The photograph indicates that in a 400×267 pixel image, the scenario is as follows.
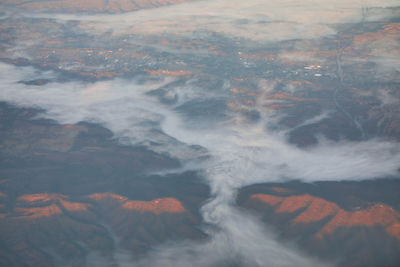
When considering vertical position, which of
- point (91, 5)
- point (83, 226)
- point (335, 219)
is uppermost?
point (91, 5)

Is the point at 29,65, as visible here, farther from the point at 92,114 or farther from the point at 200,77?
the point at 200,77

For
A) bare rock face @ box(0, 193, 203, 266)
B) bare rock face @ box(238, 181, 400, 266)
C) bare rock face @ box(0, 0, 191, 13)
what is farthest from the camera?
bare rock face @ box(0, 0, 191, 13)

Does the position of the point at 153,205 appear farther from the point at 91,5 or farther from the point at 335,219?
the point at 91,5

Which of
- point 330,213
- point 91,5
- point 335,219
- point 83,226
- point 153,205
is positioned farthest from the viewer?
point 91,5

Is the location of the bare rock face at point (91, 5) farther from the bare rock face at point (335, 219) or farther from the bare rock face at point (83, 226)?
the bare rock face at point (335, 219)

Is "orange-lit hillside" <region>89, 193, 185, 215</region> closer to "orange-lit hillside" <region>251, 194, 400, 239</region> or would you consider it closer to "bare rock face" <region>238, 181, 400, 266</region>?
"bare rock face" <region>238, 181, 400, 266</region>

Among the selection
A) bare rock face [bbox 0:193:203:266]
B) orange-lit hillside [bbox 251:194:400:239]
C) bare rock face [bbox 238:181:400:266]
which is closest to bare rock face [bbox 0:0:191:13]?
bare rock face [bbox 0:193:203:266]

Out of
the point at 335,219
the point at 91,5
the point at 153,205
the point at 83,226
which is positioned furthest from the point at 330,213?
the point at 91,5

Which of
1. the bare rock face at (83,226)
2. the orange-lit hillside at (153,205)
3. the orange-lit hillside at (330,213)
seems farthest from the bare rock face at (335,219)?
the bare rock face at (83,226)

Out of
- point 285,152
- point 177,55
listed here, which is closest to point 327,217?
point 285,152
